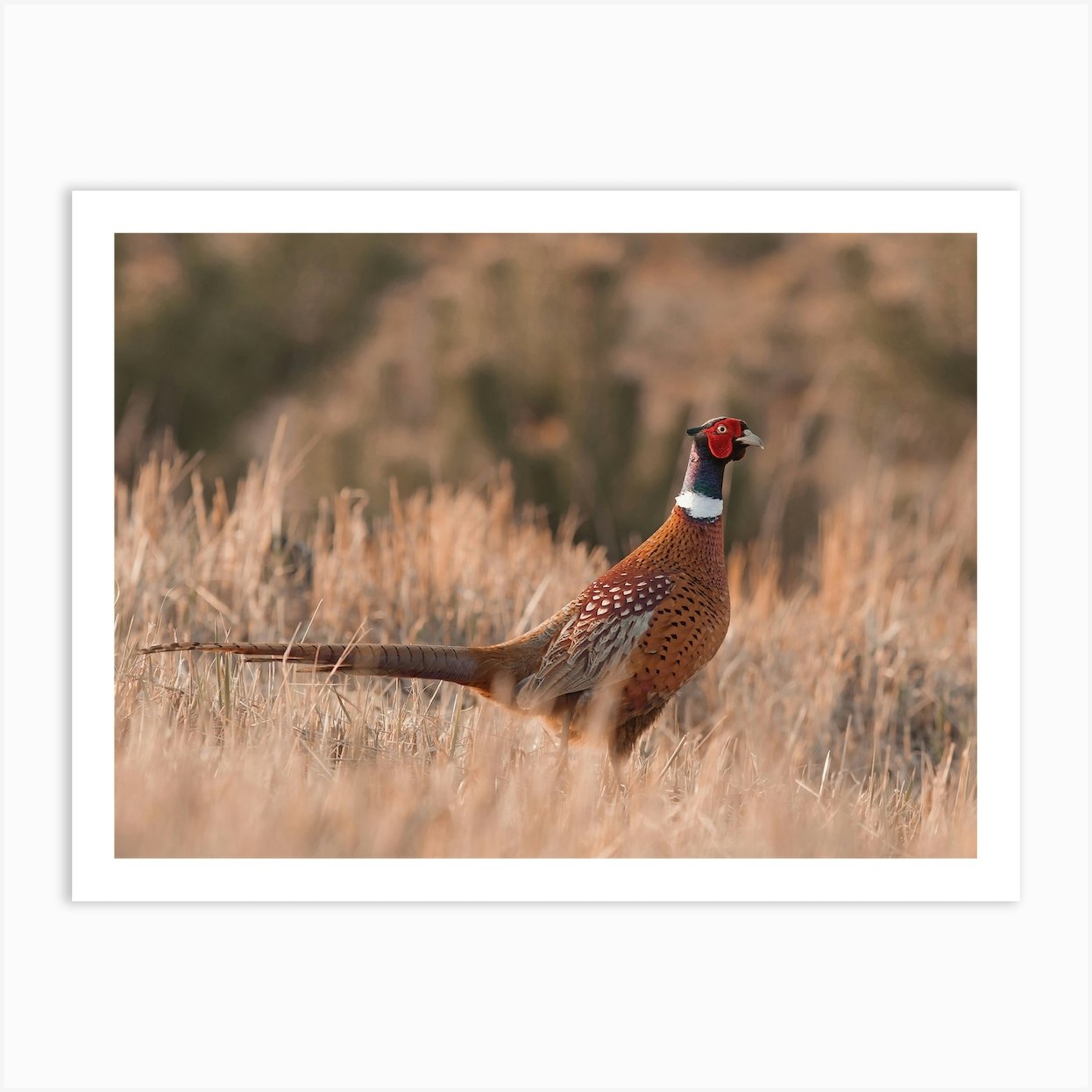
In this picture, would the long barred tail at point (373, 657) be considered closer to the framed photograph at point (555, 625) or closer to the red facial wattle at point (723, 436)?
the framed photograph at point (555, 625)

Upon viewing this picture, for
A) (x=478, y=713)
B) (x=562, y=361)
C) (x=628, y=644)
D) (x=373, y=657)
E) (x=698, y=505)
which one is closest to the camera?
(x=373, y=657)

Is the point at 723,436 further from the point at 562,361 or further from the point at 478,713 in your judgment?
the point at 562,361

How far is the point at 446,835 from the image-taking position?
11.4ft

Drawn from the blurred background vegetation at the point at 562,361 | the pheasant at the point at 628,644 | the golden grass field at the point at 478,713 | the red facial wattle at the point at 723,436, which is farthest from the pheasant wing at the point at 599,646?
the blurred background vegetation at the point at 562,361

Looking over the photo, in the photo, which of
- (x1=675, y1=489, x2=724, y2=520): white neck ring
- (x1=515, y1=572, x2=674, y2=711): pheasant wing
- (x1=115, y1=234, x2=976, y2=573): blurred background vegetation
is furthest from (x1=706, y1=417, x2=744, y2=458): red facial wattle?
(x1=115, y1=234, x2=976, y2=573): blurred background vegetation

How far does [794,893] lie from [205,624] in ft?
9.17

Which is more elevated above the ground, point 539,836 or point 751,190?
point 751,190

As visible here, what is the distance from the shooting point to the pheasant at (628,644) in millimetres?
3855

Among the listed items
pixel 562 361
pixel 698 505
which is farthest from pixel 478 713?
pixel 562 361

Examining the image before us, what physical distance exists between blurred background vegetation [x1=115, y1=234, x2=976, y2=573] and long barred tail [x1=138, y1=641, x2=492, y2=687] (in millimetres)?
4047

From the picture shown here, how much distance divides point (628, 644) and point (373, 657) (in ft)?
2.58

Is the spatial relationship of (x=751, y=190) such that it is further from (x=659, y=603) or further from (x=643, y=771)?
(x=643, y=771)

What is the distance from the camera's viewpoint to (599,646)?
154 inches
